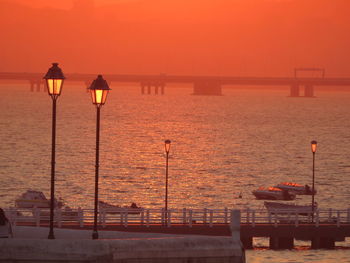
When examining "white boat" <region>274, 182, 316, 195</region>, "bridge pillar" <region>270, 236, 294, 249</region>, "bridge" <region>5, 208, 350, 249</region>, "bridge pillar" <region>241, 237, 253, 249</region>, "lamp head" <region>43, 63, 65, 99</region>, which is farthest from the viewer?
"white boat" <region>274, 182, 316, 195</region>

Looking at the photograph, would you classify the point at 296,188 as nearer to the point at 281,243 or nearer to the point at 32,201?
the point at 32,201

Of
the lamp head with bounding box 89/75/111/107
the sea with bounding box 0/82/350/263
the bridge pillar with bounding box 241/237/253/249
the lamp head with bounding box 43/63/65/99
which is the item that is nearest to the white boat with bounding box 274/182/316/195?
the sea with bounding box 0/82/350/263

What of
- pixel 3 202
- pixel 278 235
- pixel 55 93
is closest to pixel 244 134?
pixel 3 202

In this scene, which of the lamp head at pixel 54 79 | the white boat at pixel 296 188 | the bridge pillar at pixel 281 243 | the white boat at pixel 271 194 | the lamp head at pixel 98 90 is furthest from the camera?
the white boat at pixel 296 188

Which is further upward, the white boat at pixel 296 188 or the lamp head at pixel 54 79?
the lamp head at pixel 54 79

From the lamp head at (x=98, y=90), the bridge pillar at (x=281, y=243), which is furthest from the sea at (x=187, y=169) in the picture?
the lamp head at (x=98, y=90)

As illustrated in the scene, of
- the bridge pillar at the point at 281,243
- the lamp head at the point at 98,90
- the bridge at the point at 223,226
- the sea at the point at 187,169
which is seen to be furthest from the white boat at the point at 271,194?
the lamp head at the point at 98,90

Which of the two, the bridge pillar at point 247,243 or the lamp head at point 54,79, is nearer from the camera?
the lamp head at point 54,79

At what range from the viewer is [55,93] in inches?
996

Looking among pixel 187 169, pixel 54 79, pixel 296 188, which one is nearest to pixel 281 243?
pixel 54 79

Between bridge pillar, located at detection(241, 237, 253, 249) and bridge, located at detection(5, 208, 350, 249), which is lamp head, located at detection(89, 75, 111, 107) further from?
bridge pillar, located at detection(241, 237, 253, 249)

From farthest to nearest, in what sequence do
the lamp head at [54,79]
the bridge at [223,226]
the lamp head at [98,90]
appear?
the bridge at [223,226], the lamp head at [98,90], the lamp head at [54,79]

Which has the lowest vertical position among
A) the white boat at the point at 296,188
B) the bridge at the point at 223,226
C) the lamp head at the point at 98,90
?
the white boat at the point at 296,188

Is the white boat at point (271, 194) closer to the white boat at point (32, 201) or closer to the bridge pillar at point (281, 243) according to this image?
the white boat at point (32, 201)
